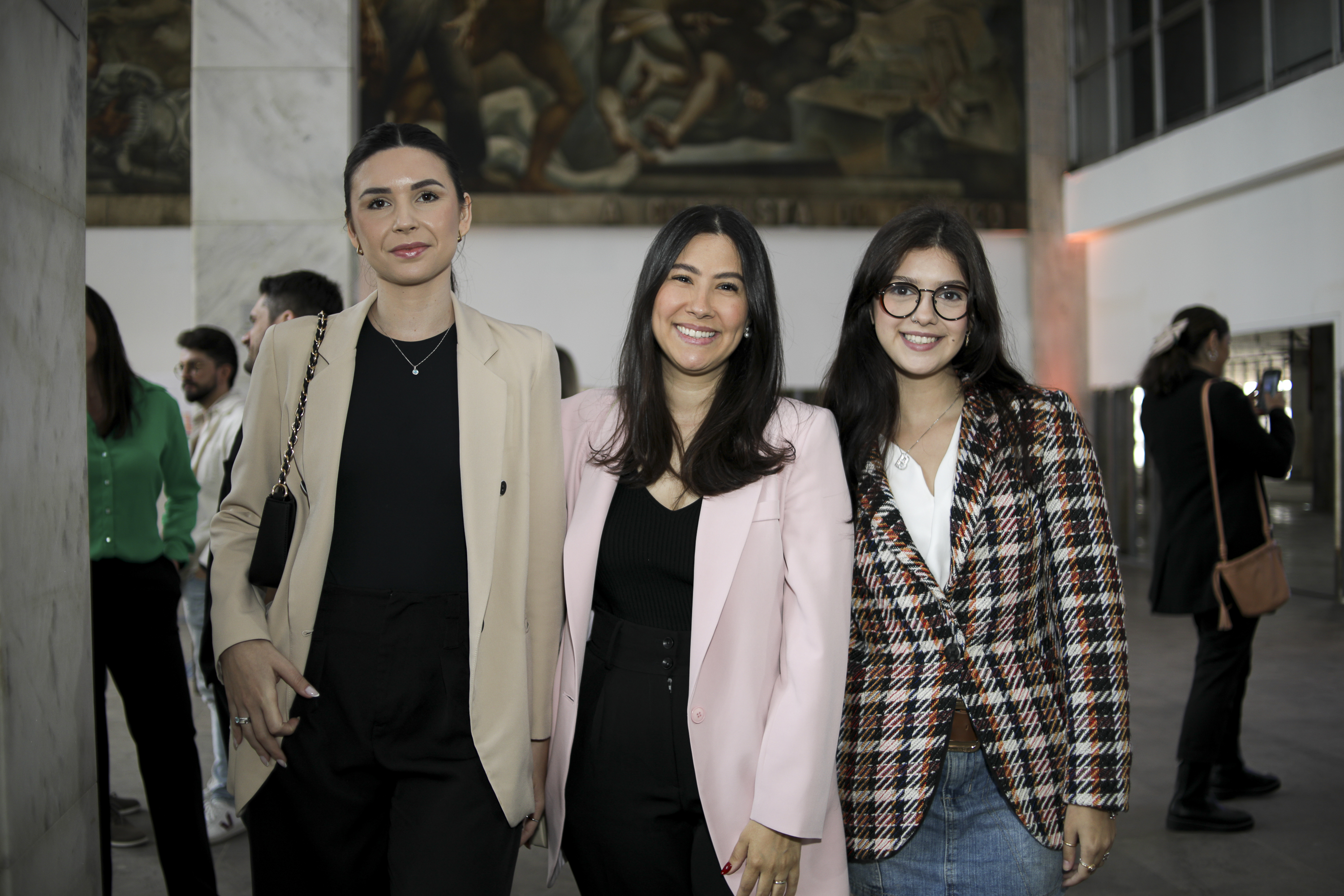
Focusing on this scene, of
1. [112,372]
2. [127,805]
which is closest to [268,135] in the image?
[112,372]

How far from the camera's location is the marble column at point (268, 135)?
264 inches

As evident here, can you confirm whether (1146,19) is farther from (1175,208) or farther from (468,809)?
(468,809)

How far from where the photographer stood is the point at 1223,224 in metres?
11.9

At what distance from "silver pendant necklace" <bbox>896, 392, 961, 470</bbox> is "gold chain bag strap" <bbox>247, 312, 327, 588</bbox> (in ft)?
4.06

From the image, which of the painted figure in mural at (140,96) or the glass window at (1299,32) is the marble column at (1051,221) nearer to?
the glass window at (1299,32)

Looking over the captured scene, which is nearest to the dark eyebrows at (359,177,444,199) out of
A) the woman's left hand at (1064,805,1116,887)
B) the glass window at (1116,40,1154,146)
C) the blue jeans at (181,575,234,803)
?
the woman's left hand at (1064,805,1116,887)

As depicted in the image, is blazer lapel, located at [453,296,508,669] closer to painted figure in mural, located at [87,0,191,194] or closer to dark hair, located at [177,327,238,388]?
dark hair, located at [177,327,238,388]

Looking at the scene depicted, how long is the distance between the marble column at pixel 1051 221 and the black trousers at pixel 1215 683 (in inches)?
409

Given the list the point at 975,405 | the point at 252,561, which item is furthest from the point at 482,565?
the point at 975,405

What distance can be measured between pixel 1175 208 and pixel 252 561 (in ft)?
42.6

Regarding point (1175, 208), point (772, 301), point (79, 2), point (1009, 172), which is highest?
point (1009, 172)

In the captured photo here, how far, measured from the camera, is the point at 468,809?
207cm

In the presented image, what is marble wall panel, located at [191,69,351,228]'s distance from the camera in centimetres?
672

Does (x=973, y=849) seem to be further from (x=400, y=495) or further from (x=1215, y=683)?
(x=1215, y=683)
